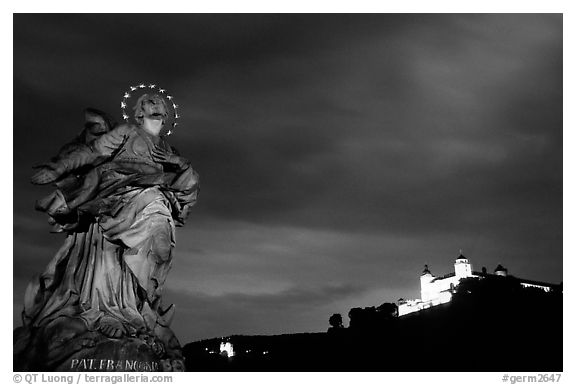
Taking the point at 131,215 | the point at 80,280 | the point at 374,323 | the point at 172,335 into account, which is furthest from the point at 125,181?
the point at 374,323

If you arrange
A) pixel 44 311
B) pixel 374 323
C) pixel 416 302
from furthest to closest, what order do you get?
pixel 416 302 → pixel 374 323 → pixel 44 311

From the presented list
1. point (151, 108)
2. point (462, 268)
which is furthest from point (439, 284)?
point (151, 108)

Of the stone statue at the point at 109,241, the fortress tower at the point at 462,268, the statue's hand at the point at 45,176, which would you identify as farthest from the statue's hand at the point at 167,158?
the fortress tower at the point at 462,268

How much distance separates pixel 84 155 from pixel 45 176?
0.50m

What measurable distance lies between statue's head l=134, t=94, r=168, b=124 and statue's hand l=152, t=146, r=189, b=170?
445 millimetres

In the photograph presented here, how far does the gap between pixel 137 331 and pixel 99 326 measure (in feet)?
1.34

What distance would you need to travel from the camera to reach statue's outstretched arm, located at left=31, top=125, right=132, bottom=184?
8852mm

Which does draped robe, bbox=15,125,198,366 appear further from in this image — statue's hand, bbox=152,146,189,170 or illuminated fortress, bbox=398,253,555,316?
illuminated fortress, bbox=398,253,555,316

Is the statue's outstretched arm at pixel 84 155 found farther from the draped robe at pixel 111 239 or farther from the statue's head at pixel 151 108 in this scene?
the statue's head at pixel 151 108

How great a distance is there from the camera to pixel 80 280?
8.91 meters

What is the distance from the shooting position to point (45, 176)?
8.84 m

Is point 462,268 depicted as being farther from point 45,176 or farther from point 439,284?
point 45,176

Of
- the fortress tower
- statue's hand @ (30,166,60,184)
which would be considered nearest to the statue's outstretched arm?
statue's hand @ (30,166,60,184)

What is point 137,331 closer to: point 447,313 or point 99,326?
point 99,326
